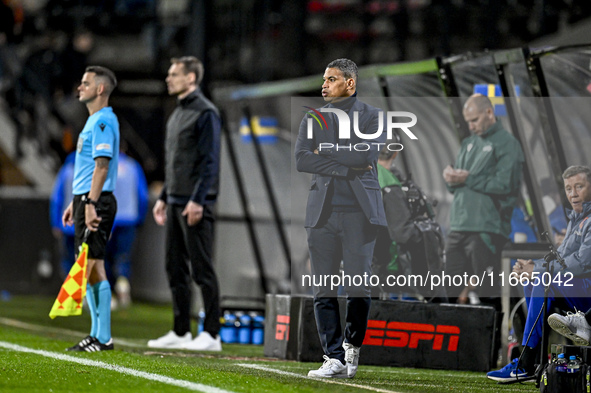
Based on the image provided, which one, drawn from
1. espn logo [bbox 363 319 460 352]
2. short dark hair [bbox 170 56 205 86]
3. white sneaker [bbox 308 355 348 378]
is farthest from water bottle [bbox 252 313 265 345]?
white sneaker [bbox 308 355 348 378]

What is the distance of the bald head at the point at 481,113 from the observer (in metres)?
9.03

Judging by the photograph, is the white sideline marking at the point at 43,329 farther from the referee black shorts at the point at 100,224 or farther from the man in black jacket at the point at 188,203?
the referee black shorts at the point at 100,224

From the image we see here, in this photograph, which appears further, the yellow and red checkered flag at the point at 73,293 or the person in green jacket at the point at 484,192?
the person in green jacket at the point at 484,192

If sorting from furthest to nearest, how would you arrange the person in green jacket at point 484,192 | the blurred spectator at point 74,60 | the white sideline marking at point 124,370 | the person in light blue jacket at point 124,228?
the blurred spectator at point 74,60 < the person in light blue jacket at point 124,228 < the person in green jacket at point 484,192 < the white sideline marking at point 124,370

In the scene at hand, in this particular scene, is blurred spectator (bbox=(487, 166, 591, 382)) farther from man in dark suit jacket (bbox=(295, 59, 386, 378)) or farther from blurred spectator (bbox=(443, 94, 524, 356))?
blurred spectator (bbox=(443, 94, 524, 356))

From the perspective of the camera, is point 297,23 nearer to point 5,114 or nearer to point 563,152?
point 5,114

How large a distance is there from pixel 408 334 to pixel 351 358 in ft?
5.25

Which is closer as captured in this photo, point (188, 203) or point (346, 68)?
point (346, 68)

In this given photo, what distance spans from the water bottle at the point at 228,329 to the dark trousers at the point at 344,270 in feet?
11.5

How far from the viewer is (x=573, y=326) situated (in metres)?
6.78

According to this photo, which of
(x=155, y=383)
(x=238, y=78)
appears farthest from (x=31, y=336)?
(x=238, y=78)

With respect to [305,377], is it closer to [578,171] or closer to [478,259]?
[578,171]

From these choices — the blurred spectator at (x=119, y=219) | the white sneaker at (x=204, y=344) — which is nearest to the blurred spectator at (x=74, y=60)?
the blurred spectator at (x=119, y=219)

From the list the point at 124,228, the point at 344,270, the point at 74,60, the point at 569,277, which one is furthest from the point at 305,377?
the point at 74,60
